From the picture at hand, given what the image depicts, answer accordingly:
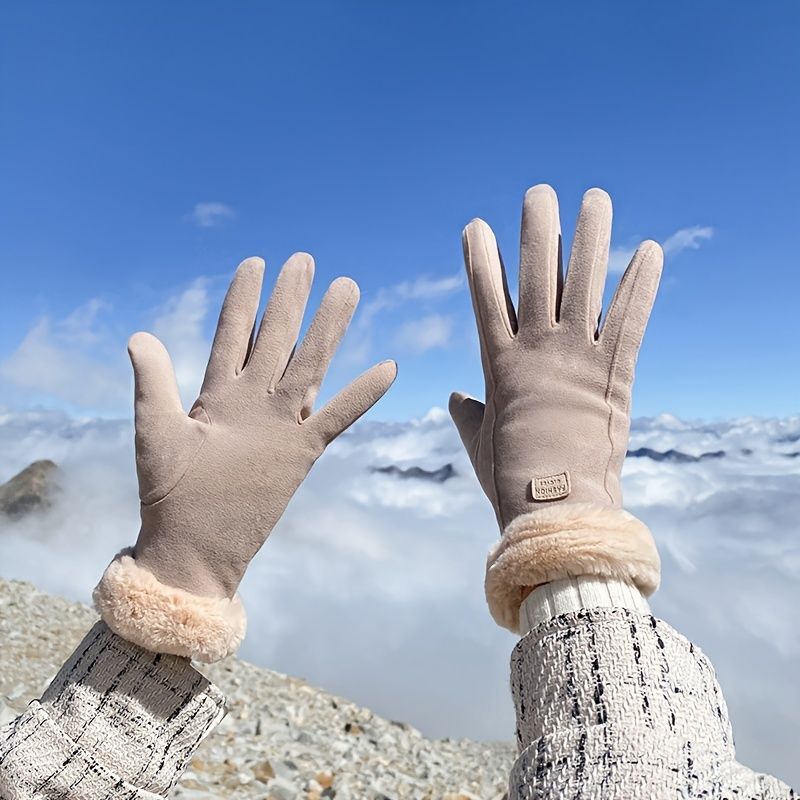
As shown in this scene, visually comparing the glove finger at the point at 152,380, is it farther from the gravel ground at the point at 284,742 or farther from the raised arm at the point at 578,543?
the gravel ground at the point at 284,742

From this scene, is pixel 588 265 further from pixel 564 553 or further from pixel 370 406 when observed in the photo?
pixel 564 553

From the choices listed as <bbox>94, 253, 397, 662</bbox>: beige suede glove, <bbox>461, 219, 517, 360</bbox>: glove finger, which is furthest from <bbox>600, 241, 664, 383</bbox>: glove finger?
<bbox>94, 253, 397, 662</bbox>: beige suede glove

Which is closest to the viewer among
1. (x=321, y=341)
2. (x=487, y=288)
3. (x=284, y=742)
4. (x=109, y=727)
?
(x=109, y=727)

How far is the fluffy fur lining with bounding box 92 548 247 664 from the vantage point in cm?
150

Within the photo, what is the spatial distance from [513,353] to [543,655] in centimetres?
87

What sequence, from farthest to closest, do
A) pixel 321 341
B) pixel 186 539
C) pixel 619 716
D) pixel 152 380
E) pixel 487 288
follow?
pixel 487 288 → pixel 321 341 → pixel 152 380 → pixel 186 539 → pixel 619 716

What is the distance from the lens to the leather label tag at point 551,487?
170 cm

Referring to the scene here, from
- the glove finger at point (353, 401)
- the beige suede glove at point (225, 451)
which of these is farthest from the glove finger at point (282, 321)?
the glove finger at point (353, 401)

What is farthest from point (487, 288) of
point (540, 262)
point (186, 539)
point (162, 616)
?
point (162, 616)

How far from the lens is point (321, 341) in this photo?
1974mm

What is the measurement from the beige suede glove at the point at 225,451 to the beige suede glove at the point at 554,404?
13.3 inches

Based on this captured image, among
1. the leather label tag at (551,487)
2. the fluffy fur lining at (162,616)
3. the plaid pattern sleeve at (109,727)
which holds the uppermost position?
the leather label tag at (551,487)

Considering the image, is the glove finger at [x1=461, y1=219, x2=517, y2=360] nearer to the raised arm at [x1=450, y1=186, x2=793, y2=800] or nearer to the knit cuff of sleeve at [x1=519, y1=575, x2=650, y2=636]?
the raised arm at [x1=450, y1=186, x2=793, y2=800]

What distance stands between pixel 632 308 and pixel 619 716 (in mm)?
1133
